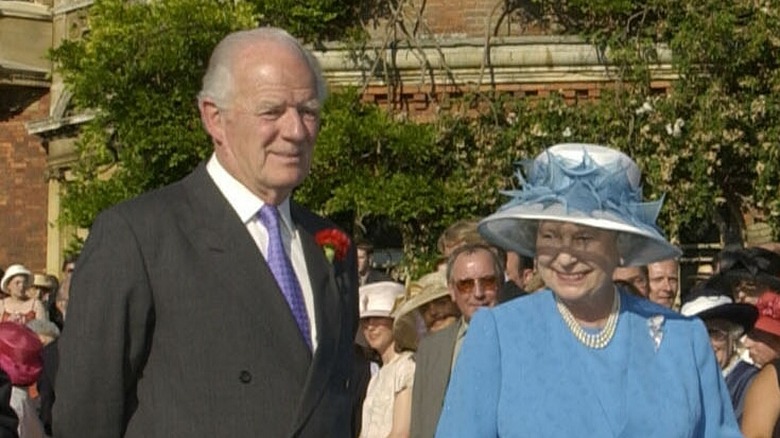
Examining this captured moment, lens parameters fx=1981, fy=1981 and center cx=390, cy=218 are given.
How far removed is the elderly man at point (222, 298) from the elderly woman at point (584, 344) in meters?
0.61

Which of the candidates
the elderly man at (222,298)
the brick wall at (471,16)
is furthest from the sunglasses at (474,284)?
the brick wall at (471,16)

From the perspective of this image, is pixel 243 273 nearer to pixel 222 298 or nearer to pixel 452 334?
pixel 222 298

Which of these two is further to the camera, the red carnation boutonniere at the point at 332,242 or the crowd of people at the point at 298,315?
the red carnation boutonniere at the point at 332,242

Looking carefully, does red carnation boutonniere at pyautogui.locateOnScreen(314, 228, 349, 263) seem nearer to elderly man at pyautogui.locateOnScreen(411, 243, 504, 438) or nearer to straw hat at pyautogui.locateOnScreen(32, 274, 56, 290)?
elderly man at pyautogui.locateOnScreen(411, 243, 504, 438)

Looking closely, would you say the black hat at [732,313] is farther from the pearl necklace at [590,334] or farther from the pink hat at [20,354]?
the pearl necklace at [590,334]

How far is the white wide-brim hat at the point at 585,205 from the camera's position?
565 centimetres

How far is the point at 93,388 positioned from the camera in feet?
15.7

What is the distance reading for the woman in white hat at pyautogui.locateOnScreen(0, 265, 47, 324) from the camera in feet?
53.7

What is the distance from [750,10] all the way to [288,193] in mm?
12775

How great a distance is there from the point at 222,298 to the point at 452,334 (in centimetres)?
384

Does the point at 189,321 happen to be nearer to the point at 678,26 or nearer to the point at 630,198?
the point at 630,198

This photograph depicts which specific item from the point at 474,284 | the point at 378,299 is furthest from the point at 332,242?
the point at 378,299

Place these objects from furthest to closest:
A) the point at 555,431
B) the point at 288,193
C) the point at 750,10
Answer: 1. the point at 750,10
2. the point at 555,431
3. the point at 288,193

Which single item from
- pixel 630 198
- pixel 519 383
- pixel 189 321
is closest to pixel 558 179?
pixel 630 198
